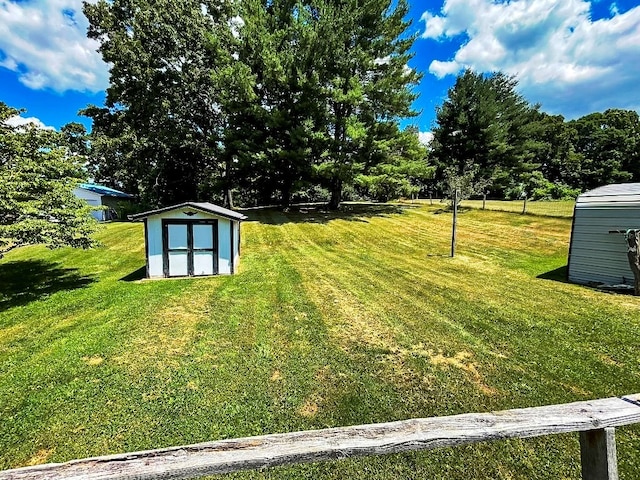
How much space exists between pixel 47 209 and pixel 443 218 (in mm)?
19910

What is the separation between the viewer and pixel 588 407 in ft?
5.85

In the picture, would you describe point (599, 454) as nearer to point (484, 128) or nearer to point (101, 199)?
point (484, 128)

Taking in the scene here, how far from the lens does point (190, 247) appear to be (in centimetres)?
1123

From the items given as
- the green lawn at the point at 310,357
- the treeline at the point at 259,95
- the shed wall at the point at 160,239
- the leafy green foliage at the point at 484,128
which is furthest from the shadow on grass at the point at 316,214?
the green lawn at the point at 310,357

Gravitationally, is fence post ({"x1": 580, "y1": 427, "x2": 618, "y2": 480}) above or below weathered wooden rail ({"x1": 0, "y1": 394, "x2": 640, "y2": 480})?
below

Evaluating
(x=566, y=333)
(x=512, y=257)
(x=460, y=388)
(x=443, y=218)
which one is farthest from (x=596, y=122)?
(x=460, y=388)

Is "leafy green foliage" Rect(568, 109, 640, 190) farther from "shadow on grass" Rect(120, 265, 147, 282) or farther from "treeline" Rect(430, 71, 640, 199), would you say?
"shadow on grass" Rect(120, 265, 147, 282)

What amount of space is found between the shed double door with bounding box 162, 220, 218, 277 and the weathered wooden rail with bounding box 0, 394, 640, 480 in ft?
33.6

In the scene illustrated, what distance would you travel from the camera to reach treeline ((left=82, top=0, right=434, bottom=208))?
19.8 m

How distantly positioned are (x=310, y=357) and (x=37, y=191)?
7.90m

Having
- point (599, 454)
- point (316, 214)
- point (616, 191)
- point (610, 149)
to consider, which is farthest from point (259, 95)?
point (610, 149)

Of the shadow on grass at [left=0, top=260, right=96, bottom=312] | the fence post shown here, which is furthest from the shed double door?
the fence post

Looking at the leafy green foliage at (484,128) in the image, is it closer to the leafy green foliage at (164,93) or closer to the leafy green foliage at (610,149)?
the leafy green foliage at (610,149)

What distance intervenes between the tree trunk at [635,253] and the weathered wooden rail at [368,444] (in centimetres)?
871
